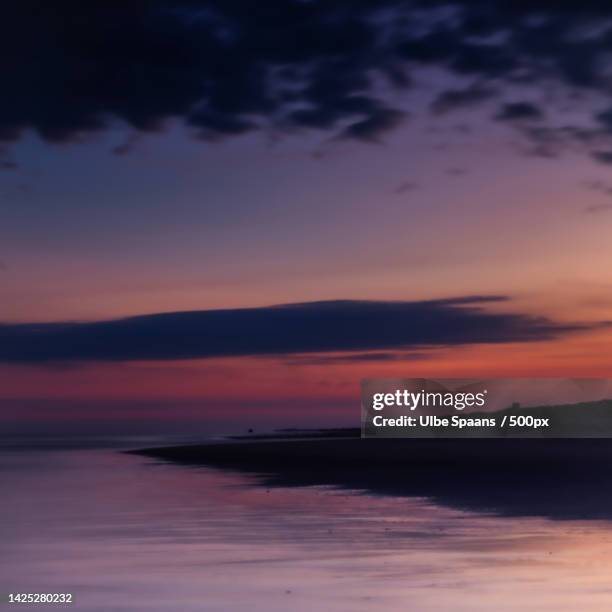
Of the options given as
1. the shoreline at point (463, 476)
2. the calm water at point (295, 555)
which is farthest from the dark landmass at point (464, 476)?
the calm water at point (295, 555)

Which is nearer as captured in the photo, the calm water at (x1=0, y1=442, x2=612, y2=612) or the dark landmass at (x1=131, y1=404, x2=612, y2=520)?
the calm water at (x1=0, y1=442, x2=612, y2=612)

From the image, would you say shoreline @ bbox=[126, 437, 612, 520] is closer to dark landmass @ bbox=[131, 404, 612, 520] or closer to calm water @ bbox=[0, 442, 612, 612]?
dark landmass @ bbox=[131, 404, 612, 520]

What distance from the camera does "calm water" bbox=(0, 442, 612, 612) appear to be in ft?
68.1

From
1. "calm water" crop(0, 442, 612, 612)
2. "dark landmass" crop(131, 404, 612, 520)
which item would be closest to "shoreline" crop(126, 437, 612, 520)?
"dark landmass" crop(131, 404, 612, 520)

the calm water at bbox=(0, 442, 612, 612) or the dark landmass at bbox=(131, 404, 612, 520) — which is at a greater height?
the dark landmass at bbox=(131, 404, 612, 520)

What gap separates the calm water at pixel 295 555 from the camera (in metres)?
20.8

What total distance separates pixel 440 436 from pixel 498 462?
78.2 metres

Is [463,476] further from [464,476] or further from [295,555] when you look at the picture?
[295,555]

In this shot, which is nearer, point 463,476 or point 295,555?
point 295,555

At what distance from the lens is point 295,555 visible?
26.1 meters

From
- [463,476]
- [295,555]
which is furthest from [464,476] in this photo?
[295,555]

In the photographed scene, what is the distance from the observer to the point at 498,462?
6412cm

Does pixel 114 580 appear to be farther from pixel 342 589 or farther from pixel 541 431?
pixel 541 431

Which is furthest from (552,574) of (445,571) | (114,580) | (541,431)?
(541,431)
